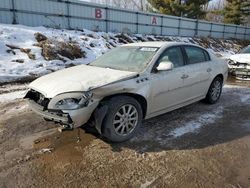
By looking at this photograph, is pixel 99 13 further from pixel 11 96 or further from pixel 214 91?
pixel 214 91

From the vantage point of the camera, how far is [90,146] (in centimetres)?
394

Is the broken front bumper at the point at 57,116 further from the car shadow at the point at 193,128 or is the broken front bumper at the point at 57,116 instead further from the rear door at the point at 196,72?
→ the rear door at the point at 196,72

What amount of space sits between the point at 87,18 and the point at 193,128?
13.5 m

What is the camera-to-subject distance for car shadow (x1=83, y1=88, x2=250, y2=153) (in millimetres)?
4031

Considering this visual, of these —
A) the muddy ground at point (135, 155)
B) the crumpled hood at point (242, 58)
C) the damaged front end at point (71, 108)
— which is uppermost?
the crumpled hood at point (242, 58)

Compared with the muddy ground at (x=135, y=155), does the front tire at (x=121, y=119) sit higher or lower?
higher

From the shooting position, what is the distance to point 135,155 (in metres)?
3.69

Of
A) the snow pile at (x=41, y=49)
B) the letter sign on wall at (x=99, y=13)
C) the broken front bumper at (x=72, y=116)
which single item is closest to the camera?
the broken front bumper at (x=72, y=116)

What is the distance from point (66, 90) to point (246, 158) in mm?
2677

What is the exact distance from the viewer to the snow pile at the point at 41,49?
9222 mm

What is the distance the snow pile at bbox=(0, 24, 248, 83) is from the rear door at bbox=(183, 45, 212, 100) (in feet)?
18.1

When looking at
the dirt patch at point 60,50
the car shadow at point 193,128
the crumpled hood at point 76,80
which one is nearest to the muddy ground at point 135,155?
the car shadow at point 193,128

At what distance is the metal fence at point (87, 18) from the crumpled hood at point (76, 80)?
10210 millimetres

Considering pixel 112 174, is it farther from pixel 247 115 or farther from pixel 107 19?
pixel 107 19
